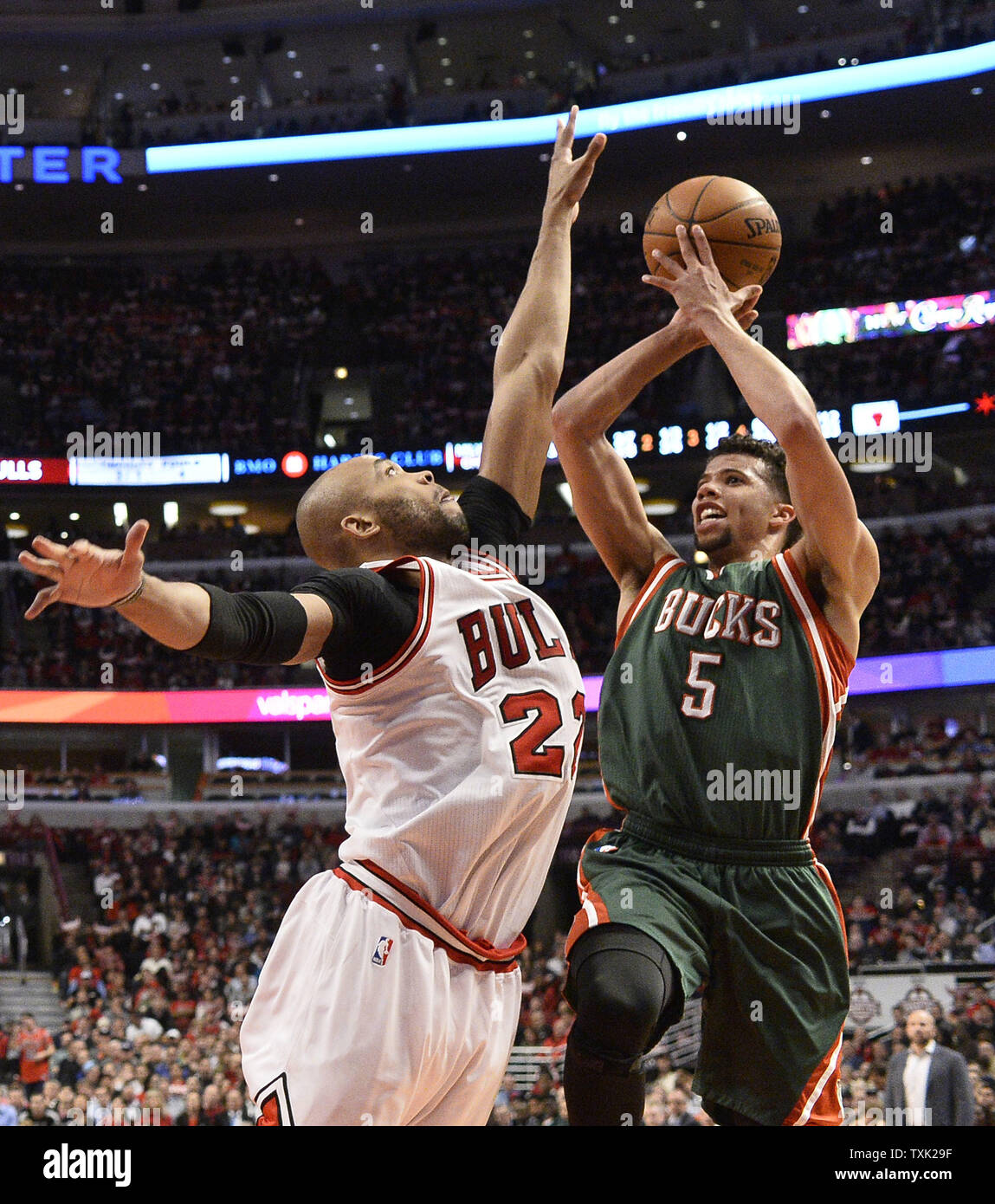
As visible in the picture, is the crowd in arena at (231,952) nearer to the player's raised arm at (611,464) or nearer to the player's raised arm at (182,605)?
the player's raised arm at (611,464)

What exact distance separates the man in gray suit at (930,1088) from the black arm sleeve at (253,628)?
21.2 ft

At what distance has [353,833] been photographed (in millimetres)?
3055

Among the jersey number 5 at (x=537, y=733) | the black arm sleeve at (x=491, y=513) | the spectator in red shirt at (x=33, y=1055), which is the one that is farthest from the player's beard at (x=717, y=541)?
the spectator in red shirt at (x=33, y=1055)

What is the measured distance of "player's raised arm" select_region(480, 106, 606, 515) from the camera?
3.69m

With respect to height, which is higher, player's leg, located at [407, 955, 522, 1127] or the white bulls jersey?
the white bulls jersey

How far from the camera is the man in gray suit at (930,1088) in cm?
776

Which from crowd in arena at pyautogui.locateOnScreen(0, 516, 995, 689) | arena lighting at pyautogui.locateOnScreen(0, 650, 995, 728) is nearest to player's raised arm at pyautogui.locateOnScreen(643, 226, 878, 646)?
crowd in arena at pyautogui.locateOnScreen(0, 516, 995, 689)

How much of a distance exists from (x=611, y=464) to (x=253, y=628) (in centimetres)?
201

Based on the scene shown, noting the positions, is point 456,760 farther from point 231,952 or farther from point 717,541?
point 231,952

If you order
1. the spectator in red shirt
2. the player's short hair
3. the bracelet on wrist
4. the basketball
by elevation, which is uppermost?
the basketball

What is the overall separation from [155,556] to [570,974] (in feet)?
68.8

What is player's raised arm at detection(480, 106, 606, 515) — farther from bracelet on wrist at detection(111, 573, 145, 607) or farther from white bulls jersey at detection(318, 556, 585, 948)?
bracelet on wrist at detection(111, 573, 145, 607)
